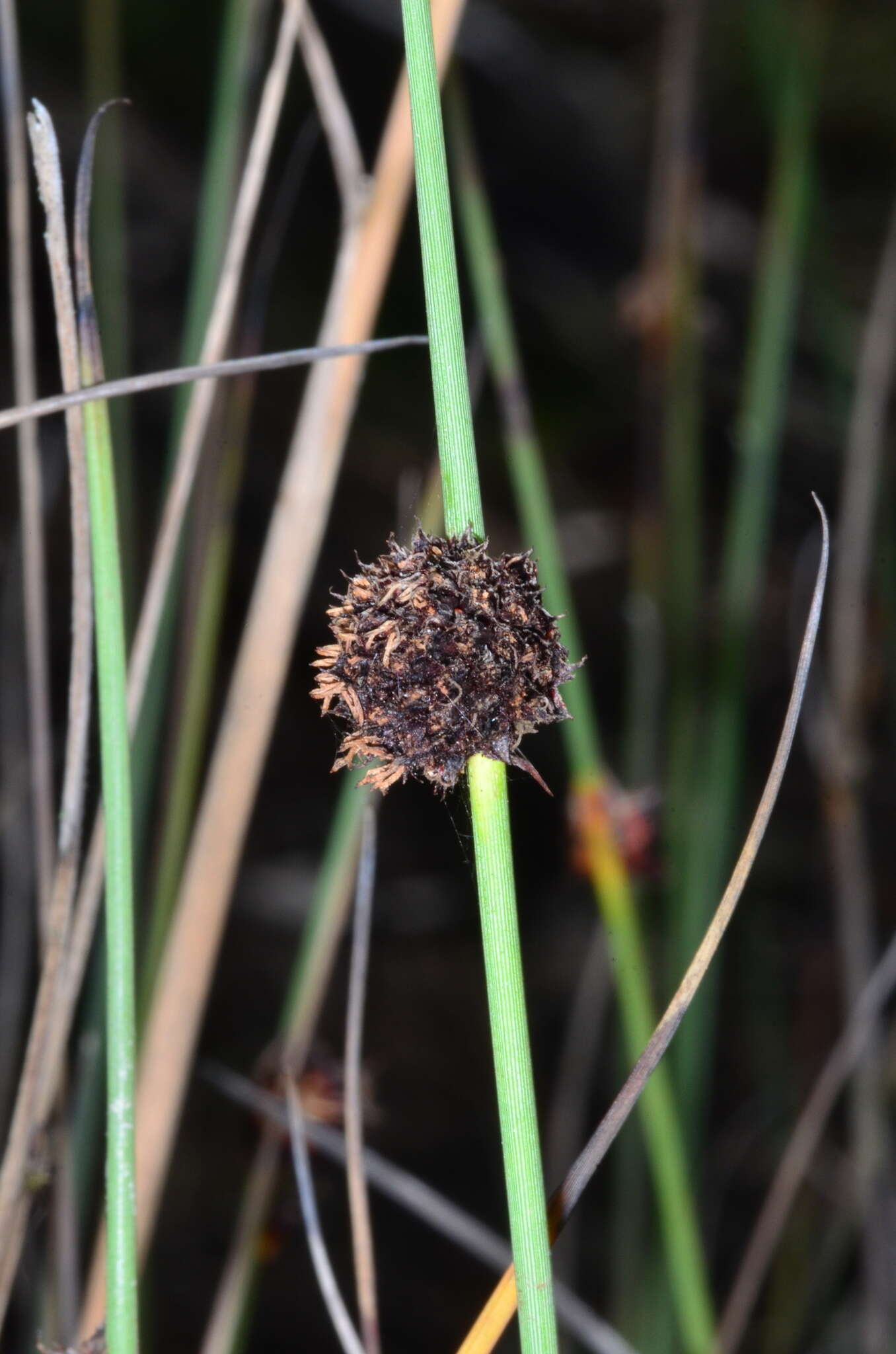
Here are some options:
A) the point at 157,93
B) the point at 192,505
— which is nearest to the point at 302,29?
the point at 192,505

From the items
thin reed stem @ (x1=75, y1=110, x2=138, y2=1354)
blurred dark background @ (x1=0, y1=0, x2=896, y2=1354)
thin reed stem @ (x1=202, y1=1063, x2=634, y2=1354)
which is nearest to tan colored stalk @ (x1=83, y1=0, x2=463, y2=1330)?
thin reed stem @ (x1=202, y1=1063, x2=634, y2=1354)

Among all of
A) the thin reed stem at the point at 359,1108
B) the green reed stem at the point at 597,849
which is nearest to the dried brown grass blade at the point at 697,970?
the thin reed stem at the point at 359,1108

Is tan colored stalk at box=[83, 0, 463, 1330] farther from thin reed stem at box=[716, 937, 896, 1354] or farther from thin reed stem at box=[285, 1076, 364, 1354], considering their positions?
thin reed stem at box=[716, 937, 896, 1354]

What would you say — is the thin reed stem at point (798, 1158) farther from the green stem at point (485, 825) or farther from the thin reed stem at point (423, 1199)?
the green stem at point (485, 825)

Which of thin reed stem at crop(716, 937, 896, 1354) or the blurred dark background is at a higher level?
the blurred dark background

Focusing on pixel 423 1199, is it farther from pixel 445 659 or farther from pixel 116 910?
pixel 445 659

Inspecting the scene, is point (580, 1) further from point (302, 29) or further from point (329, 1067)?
point (329, 1067)

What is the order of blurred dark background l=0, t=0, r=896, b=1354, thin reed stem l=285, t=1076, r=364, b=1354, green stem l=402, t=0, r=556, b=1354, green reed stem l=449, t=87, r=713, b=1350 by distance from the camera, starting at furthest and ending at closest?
1. blurred dark background l=0, t=0, r=896, b=1354
2. green reed stem l=449, t=87, r=713, b=1350
3. thin reed stem l=285, t=1076, r=364, b=1354
4. green stem l=402, t=0, r=556, b=1354

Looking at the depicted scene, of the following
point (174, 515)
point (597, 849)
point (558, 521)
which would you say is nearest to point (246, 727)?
point (174, 515)
